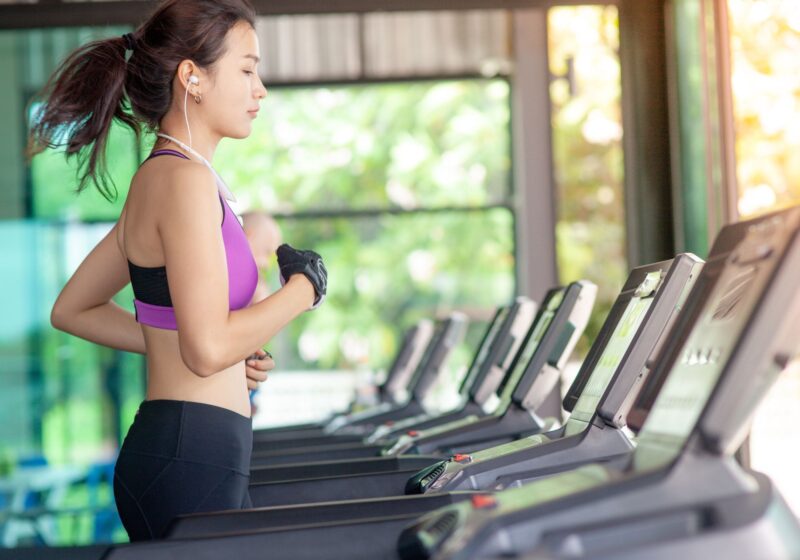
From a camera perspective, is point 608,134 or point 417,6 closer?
point 417,6

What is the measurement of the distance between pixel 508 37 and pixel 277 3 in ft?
7.33

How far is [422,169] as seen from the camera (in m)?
7.03

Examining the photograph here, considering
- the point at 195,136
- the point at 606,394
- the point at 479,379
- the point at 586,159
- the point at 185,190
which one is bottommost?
the point at 479,379

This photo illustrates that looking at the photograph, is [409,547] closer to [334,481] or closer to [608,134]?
[334,481]

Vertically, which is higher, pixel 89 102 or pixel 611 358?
pixel 89 102

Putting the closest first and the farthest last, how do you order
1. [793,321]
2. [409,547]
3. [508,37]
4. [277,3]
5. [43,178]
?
[793,321], [409,547], [277,3], [43,178], [508,37]

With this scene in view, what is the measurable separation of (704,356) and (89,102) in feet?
4.27

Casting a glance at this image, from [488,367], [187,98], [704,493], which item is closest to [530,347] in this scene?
[488,367]

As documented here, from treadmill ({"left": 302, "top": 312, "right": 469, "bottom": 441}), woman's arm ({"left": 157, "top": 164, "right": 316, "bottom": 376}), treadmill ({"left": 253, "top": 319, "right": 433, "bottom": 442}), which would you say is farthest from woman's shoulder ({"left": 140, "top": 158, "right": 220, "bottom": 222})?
treadmill ({"left": 253, "top": 319, "right": 433, "bottom": 442})

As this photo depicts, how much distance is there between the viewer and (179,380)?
6.43 feet

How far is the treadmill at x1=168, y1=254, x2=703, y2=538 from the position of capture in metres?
Answer: 1.93

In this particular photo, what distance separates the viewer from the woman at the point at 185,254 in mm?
1859

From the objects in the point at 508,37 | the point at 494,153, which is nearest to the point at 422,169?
the point at 494,153

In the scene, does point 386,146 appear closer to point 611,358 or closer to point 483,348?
point 483,348
